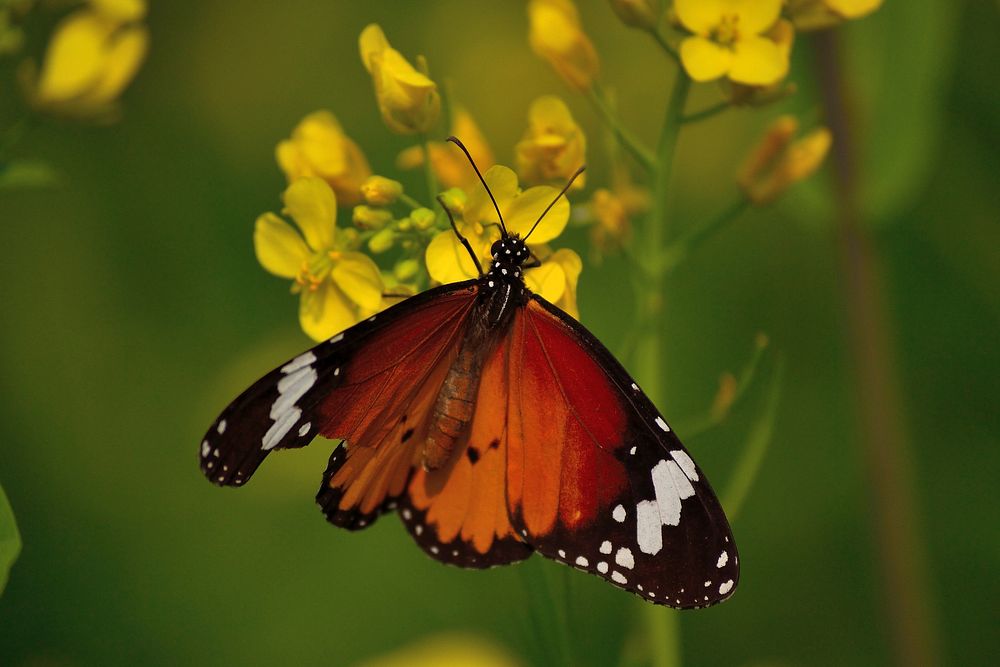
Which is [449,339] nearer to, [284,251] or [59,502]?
[284,251]

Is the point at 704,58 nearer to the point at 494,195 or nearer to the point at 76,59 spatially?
the point at 494,195

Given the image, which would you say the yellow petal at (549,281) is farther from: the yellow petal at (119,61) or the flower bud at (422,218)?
the yellow petal at (119,61)

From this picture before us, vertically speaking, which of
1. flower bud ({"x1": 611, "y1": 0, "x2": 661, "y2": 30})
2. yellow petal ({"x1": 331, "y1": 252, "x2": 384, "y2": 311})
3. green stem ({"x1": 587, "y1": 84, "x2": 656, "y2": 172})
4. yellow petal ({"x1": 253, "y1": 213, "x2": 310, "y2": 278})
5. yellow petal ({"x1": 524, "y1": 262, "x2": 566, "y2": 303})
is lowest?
yellow petal ({"x1": 331, "y1": 252, "x2": 384, "y2": 311})

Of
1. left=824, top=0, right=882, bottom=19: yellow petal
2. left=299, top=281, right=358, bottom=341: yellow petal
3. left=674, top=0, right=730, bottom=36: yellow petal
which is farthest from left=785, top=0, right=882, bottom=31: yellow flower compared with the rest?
left=299, top=281, right=358, bottom=341: yellow petal

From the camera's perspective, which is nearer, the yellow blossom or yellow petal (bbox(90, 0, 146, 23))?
the yellow blossom

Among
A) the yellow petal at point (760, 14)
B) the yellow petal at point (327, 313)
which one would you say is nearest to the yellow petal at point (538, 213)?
the yellow petal at point (327, 313)

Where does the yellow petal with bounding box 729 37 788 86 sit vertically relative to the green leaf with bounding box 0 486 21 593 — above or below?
above

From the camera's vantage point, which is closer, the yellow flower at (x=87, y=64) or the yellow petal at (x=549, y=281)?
the yellow petal at (x=549, y=281)

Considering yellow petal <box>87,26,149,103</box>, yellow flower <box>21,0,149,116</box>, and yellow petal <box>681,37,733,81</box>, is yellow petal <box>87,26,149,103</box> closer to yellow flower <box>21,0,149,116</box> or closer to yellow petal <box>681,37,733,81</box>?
yellow flower <box>21,0,149,116</box>
